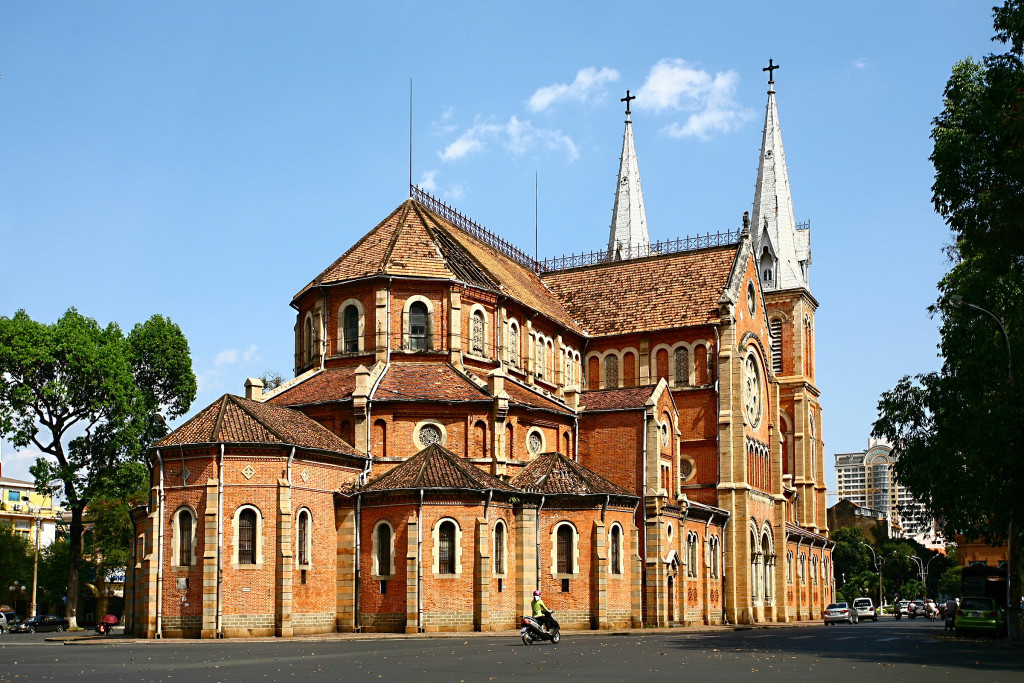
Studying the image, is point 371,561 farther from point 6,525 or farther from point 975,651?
point 6,525

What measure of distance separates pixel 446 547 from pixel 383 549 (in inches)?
104

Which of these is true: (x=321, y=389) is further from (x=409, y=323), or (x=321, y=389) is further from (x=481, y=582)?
(x=481, y=582)

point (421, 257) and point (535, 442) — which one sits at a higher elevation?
point (421, 257)

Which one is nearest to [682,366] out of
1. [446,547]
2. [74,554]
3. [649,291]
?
[649,291]

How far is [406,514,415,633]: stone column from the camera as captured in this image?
4309 cm

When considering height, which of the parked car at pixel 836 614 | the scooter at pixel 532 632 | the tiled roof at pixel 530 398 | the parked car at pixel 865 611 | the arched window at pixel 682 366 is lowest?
the parked car at pixel 865 611

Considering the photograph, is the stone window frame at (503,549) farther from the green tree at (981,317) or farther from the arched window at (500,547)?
the green tree at (981,317)

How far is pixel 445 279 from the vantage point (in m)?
51.9

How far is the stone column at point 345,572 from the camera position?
4456 centimetres

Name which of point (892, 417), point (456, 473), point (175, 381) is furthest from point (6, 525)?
point (892, 417)

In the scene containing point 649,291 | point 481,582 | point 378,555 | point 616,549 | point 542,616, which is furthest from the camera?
point 649,291

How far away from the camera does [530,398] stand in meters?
53.2

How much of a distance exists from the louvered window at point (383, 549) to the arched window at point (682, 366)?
2249 cm

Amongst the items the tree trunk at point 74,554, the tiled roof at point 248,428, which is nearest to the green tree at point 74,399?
the tree trunk at point 74,554
